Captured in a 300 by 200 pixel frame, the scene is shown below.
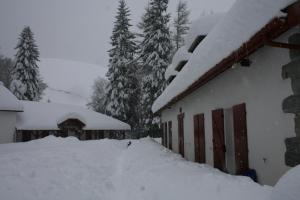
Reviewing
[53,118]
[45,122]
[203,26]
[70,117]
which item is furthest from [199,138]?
[53,118]

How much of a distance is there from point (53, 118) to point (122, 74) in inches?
381

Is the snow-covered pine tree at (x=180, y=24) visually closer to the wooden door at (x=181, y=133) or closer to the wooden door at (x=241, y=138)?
the wooden door at (x=181, y=133)

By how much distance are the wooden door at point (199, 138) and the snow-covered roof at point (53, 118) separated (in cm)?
2219

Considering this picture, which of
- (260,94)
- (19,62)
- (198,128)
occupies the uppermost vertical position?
(19,62)

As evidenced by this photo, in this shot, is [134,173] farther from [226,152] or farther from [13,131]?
[13,131]

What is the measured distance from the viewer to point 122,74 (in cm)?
3506

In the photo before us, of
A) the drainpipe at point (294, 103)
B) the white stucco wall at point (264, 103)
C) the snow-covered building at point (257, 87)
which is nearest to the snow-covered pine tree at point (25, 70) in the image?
the snow-covered building at point (257, 87)

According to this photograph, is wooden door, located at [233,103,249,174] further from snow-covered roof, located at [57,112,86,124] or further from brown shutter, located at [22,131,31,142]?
brown shutter, located at [22,131,31,142]

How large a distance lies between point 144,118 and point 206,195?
27.0 meters

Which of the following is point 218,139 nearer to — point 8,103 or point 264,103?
point 264,103

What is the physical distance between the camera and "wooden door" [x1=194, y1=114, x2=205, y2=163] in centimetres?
998

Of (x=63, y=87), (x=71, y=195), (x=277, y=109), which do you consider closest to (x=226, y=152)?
(x=277, y=109)

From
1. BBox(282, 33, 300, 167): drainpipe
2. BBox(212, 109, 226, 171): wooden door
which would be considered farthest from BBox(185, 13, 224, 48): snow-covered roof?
BBox(282, 33, 300, 167): drainpipe

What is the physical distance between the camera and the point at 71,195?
5746 mm
